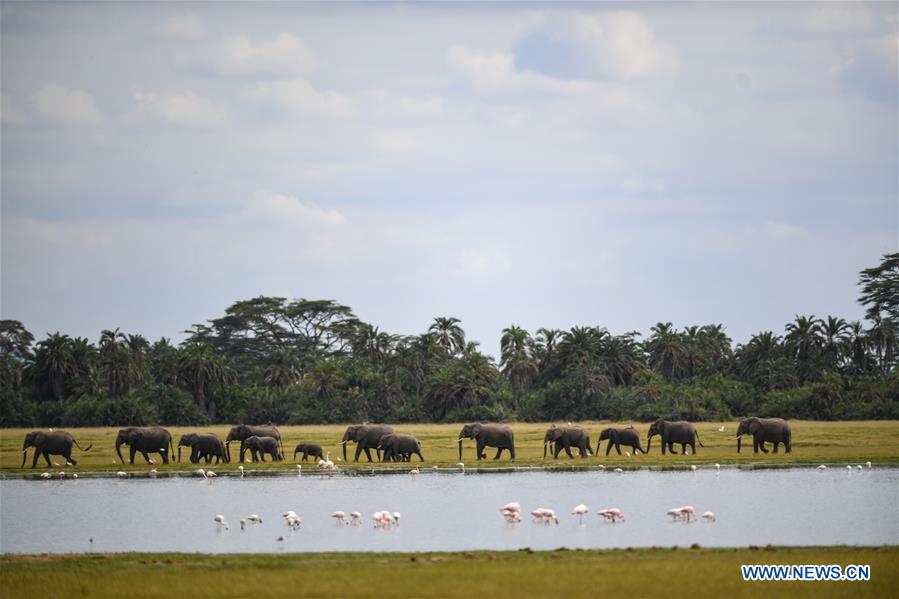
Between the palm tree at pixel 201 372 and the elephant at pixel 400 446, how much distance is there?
152 feet

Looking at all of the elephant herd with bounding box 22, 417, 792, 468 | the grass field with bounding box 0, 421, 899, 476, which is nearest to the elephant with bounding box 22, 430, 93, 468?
the elephant herd with bounding box 22, 417, 792, 468

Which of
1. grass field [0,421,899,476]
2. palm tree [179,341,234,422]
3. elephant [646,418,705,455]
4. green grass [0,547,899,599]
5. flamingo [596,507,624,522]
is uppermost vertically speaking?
palm tree [179,341,234,422]

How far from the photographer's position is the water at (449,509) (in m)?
31.4

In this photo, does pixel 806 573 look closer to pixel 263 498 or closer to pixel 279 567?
pixel 279 567

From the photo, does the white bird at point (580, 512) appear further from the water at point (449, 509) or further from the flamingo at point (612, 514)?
the flamingo at point (612, 514)

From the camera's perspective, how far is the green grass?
23.2m

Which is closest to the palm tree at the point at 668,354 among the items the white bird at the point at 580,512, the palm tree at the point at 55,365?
the palm tree at the point at 55,365

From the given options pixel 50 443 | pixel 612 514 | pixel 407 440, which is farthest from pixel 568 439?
pixel 612 514

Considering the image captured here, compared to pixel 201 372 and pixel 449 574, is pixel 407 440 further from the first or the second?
pixel 201 372

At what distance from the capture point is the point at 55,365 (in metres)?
104

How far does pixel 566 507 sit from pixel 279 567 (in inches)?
538

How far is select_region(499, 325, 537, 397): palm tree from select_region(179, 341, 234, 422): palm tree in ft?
78.3

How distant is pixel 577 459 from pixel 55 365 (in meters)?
58.9

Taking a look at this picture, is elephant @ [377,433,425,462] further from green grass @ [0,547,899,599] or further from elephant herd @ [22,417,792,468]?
green grass @ [0,547,899,599]
